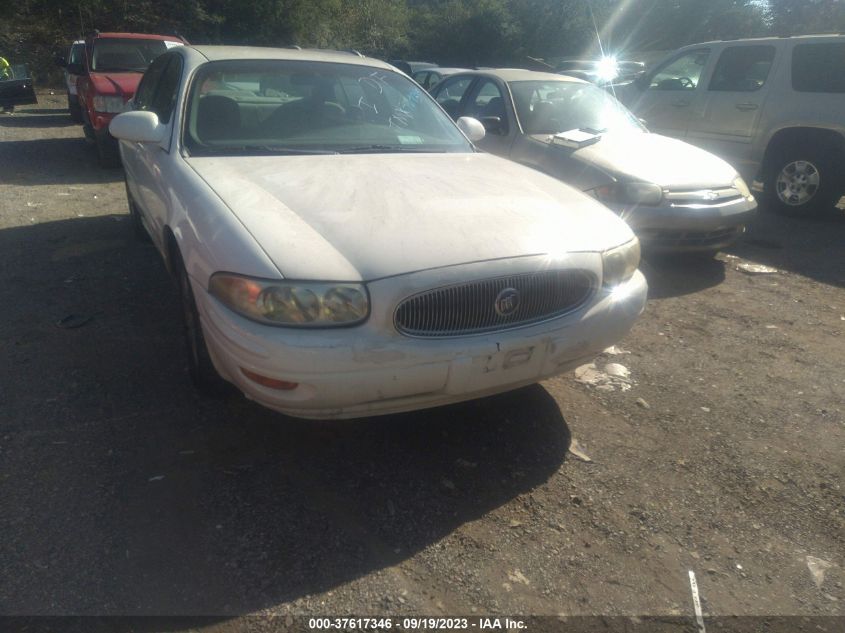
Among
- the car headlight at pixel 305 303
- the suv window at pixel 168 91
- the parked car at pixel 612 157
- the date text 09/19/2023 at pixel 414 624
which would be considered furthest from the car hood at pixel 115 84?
the date text 09/19/2023 at pixel 414 624

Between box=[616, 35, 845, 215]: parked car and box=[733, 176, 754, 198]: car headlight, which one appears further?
box=[616, 35, 845, 215]: parked car

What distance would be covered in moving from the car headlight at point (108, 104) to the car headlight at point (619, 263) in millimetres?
7928

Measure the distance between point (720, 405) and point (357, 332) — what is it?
214cm

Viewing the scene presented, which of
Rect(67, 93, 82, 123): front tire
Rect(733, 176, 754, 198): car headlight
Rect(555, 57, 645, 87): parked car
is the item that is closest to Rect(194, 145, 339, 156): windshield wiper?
Rect(733, 176, 754, 198): car headlight

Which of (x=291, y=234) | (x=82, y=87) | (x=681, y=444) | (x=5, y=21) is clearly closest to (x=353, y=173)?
(x=291, y=234)

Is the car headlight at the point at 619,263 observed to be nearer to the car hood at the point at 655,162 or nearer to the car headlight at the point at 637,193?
the car headlight at the point at 637,193

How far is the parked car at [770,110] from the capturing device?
734 cm

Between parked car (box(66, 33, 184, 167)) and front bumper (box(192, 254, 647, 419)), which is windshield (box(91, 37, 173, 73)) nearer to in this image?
parked car (box(66, 33, 184, 167))

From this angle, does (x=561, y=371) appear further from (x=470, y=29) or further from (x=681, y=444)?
(x=470, y=29)

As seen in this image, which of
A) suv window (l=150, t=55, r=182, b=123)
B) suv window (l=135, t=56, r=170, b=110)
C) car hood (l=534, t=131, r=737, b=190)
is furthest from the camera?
car hood (l=534, t=131, r=737, b=190)

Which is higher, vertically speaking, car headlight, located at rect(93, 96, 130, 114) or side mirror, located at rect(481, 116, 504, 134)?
side mirror, located at rect(481, 116, 504, 134)

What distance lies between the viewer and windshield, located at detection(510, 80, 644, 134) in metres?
6.46

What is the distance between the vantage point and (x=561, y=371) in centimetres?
297

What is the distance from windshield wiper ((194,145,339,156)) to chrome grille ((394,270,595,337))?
5.16 feet
